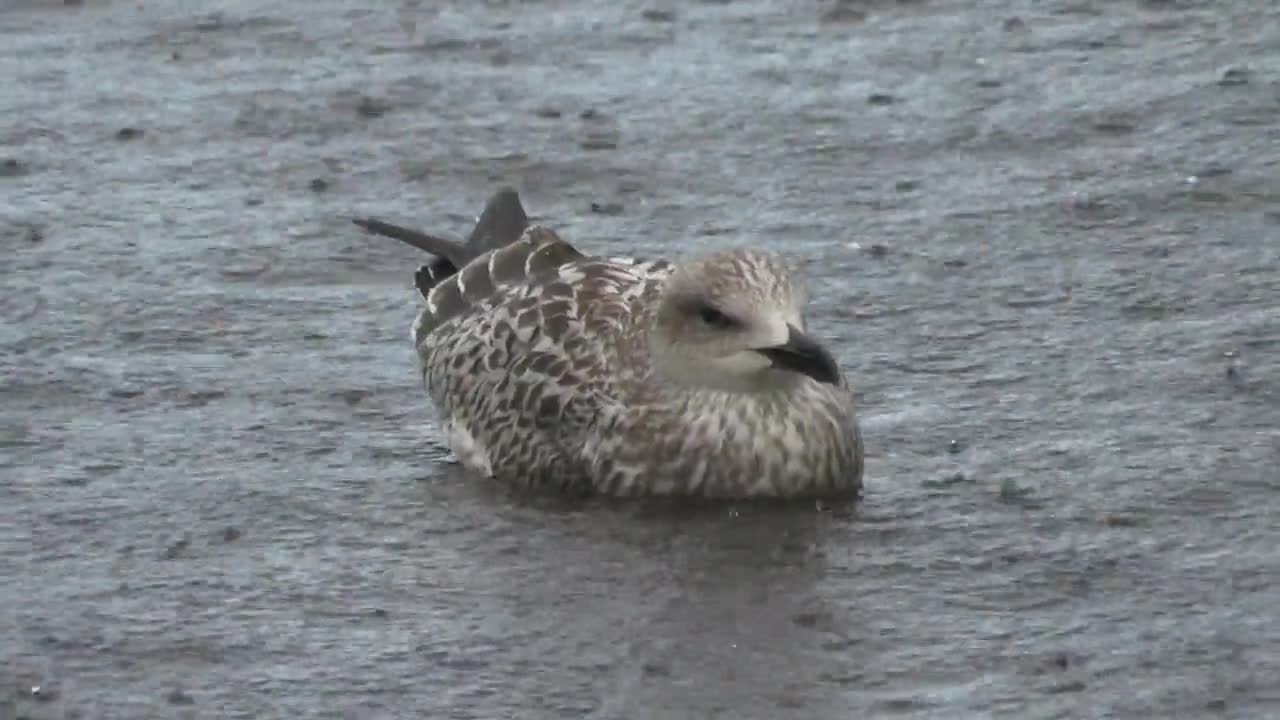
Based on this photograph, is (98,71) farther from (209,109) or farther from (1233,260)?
(1233,260)

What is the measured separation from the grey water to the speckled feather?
118 millimetres

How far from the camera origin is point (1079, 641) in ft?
24.0

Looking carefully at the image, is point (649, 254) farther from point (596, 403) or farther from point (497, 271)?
point (596, 403)

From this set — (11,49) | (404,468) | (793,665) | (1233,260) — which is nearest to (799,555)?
(793,665)

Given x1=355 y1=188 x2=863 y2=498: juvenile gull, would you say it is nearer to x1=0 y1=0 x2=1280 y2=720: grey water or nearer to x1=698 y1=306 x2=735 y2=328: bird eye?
x1=698 y1=306 x2=735 y2=328: bird eye

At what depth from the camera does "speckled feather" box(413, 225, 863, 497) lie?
28.1ft

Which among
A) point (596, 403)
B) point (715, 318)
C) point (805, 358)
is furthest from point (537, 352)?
point (805, 358)

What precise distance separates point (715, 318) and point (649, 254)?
231 centimetres

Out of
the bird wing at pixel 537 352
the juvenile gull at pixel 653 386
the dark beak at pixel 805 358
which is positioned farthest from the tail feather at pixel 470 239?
the dark beak at pixel 805 358

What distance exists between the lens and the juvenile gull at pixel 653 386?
27.9 feet

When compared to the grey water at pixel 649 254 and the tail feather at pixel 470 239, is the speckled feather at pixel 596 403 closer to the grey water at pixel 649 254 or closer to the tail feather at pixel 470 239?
the grey water at pixel 649 254

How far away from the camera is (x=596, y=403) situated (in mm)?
8828

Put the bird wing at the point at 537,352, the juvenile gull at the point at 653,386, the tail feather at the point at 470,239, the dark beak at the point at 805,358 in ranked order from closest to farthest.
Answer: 1. the dark beak at the point at 805,358
2. the juvenile gull at the point at 653,386
3. the bird wing at the point at 537,352
4. the tail feather at the point at 470,239

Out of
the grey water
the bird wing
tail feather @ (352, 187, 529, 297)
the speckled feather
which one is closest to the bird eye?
the speckled feather
